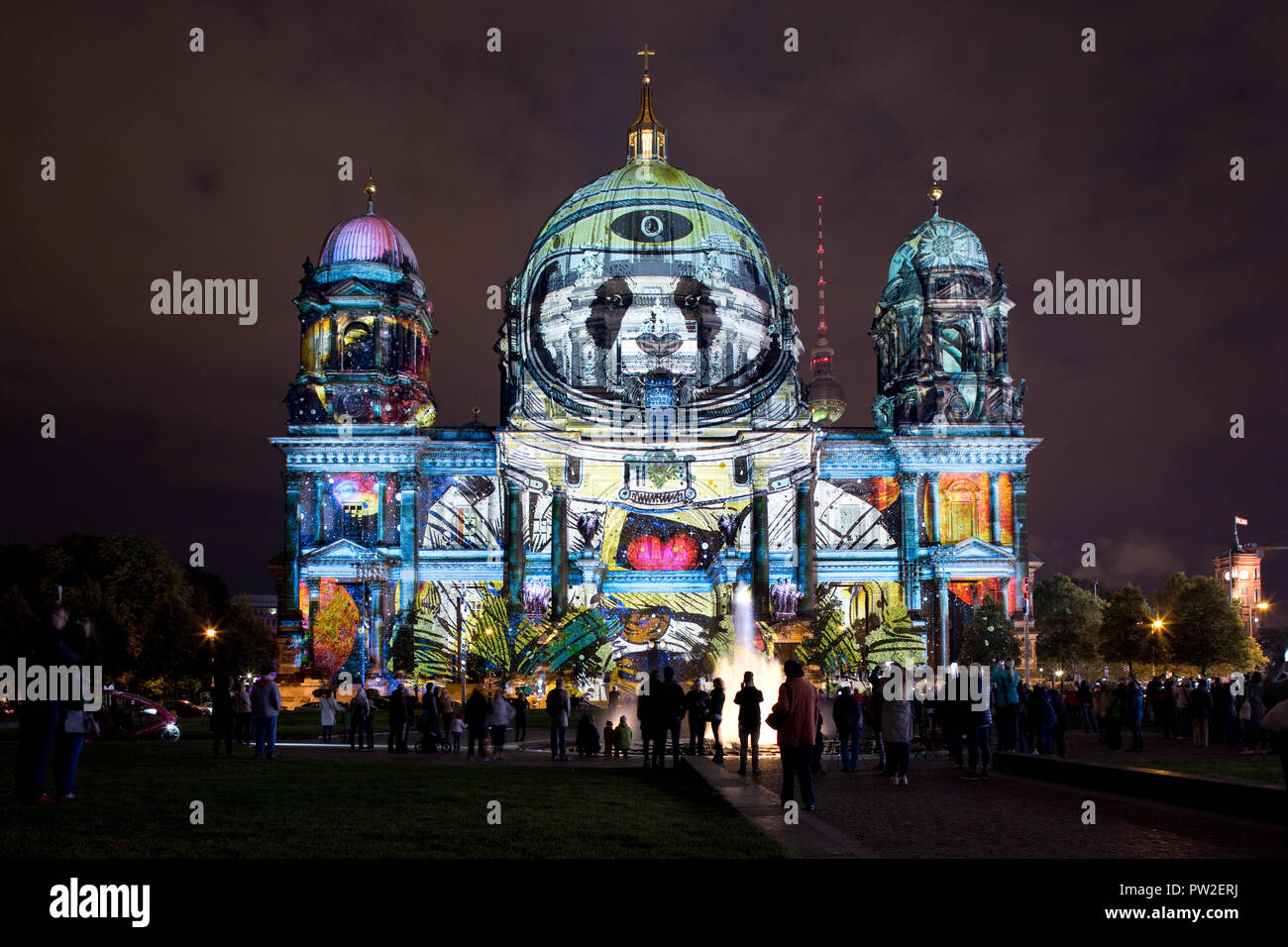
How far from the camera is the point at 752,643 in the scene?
7000 centimetres

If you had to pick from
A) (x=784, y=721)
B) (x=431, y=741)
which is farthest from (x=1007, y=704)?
(x=431, y=741)

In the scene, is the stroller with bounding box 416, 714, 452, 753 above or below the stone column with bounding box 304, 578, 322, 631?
below

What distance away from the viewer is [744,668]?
61.8m

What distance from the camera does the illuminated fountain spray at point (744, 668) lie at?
137 feet

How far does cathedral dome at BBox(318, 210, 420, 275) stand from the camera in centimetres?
8706

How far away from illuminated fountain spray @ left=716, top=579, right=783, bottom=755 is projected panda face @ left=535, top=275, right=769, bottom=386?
64.8 feet

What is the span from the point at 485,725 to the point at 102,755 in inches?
327

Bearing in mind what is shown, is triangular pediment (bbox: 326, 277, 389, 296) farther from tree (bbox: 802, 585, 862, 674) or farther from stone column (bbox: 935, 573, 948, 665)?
stone column (bbox: 935, 573, 948, 665)

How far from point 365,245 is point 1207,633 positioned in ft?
193

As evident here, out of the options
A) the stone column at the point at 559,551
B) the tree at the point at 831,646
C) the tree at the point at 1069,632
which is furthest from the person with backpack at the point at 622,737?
the tree at the point at 1069,632

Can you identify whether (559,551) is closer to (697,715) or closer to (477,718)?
(477,718)

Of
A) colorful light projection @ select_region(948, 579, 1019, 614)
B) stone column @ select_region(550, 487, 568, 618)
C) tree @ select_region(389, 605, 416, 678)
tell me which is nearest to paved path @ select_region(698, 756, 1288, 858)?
tree @ select_region(389, 605, 416, 678)

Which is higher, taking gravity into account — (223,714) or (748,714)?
(748,714)
